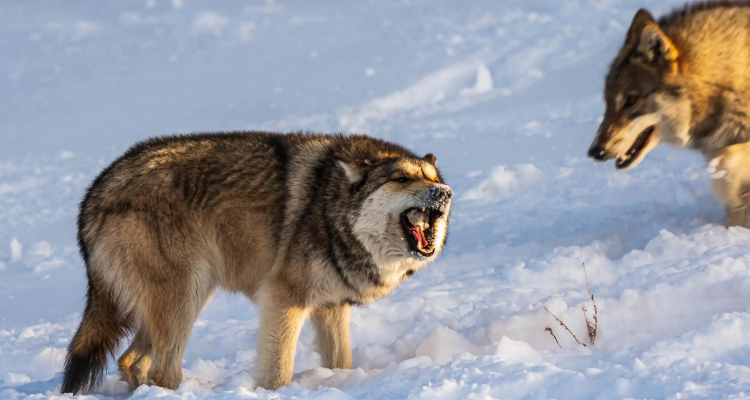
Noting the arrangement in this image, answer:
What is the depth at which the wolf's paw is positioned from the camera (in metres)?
6.34

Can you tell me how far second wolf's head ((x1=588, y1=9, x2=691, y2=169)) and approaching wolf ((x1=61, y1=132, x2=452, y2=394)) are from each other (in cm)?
198

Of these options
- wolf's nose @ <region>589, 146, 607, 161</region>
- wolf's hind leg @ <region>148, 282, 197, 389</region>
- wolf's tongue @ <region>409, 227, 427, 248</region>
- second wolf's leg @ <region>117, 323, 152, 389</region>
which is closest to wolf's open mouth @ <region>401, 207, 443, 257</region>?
wolf's tongue @ <region>409, 227, 427, 248</region>

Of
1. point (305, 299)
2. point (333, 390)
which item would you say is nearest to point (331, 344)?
point (305, 299)

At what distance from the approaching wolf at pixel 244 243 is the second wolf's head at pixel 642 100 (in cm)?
198

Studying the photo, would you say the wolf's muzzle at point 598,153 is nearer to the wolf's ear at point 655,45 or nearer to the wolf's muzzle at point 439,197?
the wolf's ear at point 655,45

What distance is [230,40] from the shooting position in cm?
1759

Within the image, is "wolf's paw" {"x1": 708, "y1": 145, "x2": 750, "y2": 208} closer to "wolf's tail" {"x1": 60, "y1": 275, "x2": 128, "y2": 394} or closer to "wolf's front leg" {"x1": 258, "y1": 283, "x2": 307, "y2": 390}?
"wolf's front leg" {"x1": 258, "y1": 283, "x2": 307, "y2": 390}

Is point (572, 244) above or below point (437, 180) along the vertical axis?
below

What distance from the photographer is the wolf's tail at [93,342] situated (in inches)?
188

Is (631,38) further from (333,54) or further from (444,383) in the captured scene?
(333,54)

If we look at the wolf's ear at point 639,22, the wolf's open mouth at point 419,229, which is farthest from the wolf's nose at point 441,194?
the wolf's ear at point 639,22

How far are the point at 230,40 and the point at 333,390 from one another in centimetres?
1439

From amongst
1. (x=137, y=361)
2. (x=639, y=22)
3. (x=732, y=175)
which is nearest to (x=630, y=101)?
(x=639, y=22)

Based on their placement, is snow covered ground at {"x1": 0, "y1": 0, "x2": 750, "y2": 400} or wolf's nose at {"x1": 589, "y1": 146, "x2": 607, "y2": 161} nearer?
snow covered ground at {"x1": 0, "y1": 0, "x2": 750, "y2": 400}
